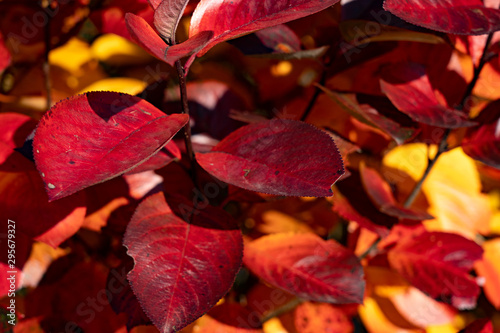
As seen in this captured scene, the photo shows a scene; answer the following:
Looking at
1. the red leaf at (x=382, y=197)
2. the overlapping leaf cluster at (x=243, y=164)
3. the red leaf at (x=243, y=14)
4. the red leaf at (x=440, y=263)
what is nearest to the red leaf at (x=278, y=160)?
the overlapping leaf cluster at (x=243, y=164)

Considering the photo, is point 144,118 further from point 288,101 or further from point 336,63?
point 288,101

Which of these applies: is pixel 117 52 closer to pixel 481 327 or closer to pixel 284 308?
pixel 284 308

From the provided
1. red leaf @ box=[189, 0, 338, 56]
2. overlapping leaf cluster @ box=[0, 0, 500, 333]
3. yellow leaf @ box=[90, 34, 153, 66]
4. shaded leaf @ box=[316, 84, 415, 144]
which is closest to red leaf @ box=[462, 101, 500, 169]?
overlapping leaf cluster @ box=[0, 0, 500, 333]

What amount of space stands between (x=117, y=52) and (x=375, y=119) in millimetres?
576

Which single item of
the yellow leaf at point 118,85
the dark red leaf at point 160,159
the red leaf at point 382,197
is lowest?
the red leaf at point 382,197

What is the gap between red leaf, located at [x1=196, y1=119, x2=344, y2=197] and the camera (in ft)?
1.33

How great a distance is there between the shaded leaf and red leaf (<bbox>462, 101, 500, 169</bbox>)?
113mm

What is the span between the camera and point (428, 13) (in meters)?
0.46

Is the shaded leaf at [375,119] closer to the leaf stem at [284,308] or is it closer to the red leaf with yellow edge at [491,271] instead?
the leaf stem at [284,308]

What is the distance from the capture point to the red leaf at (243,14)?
0.41 m

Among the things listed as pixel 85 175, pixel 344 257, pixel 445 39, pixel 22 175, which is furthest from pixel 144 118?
pixel 445 39

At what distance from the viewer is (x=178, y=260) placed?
481mm

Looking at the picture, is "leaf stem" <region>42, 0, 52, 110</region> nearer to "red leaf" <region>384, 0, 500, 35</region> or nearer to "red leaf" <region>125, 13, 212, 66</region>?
"red leaf" <region>125, 13, 212, 66</region>

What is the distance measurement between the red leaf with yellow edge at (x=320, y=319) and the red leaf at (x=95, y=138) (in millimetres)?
477
